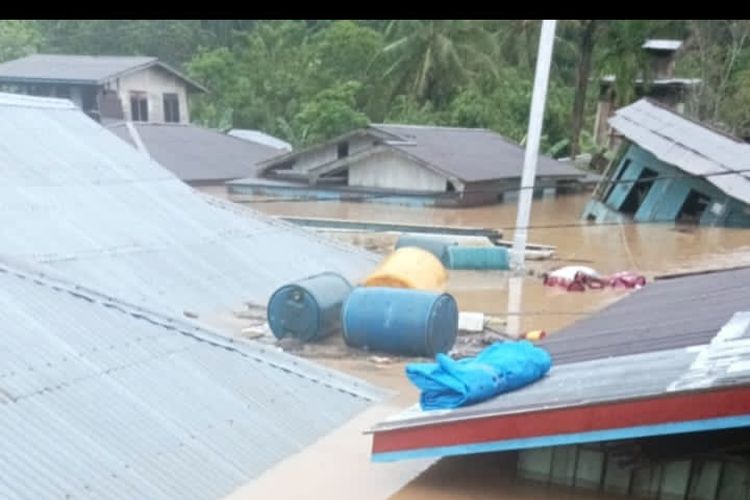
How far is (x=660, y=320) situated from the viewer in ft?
34.1

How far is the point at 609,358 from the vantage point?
340 inches

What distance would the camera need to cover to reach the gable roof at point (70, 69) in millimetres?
41125

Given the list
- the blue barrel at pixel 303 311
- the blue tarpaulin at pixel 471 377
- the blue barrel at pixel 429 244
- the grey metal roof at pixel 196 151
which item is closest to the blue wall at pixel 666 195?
the blue barrel at pixel 429 244

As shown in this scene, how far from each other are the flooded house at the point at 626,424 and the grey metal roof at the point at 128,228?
7075 millimetres

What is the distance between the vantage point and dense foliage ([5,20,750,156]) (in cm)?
4006

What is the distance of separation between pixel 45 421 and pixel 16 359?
3.35 ft

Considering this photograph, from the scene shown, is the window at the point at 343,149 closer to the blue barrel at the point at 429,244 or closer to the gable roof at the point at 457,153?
the gable roof at the point at 457,153

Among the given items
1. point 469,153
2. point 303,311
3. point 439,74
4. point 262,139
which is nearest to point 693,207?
point 469,153

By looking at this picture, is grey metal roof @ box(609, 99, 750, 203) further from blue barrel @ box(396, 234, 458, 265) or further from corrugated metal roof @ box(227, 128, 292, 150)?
corrugated metal roof @ box(227, 128, 292, 150)

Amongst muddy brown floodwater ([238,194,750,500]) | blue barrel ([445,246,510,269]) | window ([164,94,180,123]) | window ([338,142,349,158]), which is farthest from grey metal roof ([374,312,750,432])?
window ([164,94,180,123])

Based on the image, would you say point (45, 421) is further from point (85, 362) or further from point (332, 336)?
point (332, 336)

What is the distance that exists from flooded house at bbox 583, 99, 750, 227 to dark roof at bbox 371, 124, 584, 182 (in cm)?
337

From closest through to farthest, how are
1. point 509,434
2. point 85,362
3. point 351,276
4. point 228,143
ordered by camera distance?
1. point 509,434
2. point 85,362
3. point 351,276
4. point 228,143
